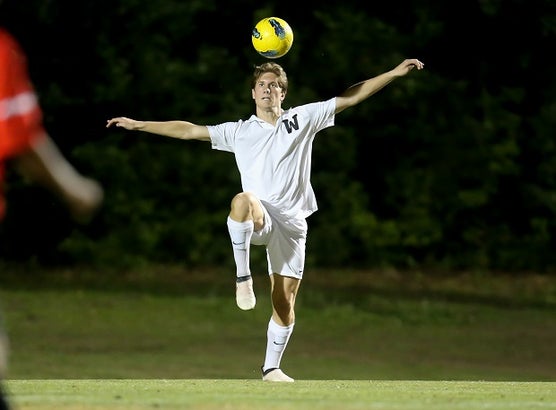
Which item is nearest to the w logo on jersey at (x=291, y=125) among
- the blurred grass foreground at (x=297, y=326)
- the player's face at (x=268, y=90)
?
the player's face at (x=268, y=90)

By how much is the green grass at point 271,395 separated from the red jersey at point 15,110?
255cm

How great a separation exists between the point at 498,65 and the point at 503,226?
2.80m

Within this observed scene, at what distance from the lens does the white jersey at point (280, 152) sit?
9.13 m

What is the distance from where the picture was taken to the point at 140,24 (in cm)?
2256

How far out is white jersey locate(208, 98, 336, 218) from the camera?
9133mm

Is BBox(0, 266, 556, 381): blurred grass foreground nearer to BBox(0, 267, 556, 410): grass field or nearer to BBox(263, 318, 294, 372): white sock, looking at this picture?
BBox(0, 267, 556, 410): grass field

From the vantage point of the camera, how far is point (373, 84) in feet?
30.1

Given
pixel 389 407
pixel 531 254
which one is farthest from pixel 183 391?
pixel 531 254

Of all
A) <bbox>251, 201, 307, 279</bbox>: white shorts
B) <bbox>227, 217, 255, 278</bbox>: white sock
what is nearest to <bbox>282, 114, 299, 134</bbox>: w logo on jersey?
<bbox>251, 201, 307, 279</bbox>: white shorts

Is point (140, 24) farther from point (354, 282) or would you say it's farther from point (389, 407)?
point (389, 407)

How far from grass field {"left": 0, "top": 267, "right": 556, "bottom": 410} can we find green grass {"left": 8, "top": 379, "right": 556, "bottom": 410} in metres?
0.16

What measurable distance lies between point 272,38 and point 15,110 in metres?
5.51

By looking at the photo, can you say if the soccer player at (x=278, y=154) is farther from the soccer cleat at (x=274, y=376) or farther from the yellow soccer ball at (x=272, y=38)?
the yellow soccer ball at (x=272, y=38)

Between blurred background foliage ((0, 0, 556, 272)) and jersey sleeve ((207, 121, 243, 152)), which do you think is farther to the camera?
blurred background foliage ((0, 0, 556, 272))
